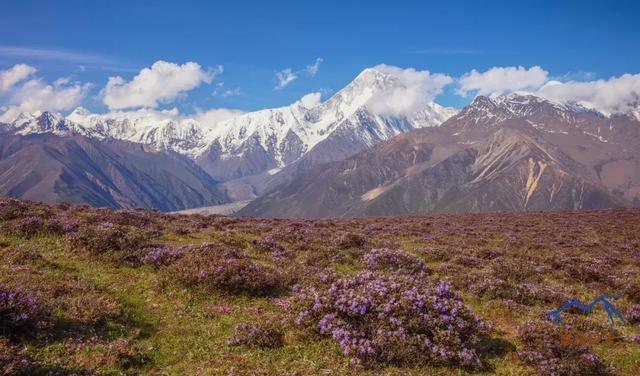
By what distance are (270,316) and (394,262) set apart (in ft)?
28.3

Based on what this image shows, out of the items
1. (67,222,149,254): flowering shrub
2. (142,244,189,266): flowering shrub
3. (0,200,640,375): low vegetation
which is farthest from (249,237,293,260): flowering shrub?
(67,222,149,254): flowering shrub

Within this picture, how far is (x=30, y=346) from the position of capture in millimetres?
9836

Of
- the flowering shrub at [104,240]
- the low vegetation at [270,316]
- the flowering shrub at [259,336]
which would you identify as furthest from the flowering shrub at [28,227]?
the flowering shrub at [259,336]

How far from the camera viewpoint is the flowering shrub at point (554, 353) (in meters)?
10.4

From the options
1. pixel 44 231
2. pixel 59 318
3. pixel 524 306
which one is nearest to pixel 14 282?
pixel 59 318

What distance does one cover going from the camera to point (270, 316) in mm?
13156

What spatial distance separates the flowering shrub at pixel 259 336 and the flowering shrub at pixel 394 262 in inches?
352

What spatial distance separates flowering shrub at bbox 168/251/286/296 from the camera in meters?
14.8

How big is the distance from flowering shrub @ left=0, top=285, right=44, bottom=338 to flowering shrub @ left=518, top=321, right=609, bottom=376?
1190 centimetres

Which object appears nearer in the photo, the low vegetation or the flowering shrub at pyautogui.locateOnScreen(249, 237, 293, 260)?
the low vegetation

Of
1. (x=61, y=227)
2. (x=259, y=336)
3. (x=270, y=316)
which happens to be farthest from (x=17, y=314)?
(x=61, y=227)

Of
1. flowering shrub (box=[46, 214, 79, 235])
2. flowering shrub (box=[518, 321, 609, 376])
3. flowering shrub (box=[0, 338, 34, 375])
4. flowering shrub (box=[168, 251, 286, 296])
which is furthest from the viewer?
flowering shrub (box=[46, 214, 79, 235])

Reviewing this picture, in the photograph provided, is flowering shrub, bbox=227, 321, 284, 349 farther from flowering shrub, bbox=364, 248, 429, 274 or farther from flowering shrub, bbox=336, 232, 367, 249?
flowering shrub, bbox=336, 232, 367, 249

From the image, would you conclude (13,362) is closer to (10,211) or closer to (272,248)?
(272,248)
